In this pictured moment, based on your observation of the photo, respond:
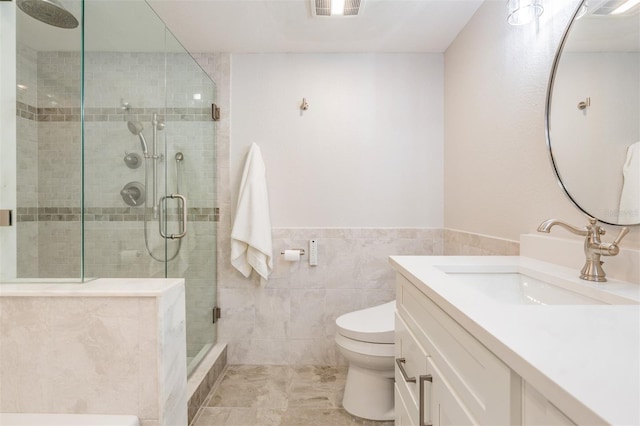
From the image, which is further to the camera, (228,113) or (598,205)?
(228,113)

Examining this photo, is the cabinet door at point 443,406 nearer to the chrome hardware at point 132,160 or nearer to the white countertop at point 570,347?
A: the white countertop at point 570,347

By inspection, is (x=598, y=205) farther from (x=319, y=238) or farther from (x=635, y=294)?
(x=319, y=238)

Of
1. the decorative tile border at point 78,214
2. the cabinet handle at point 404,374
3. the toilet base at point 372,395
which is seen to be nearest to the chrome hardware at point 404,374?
the cabinet handle at point 404,374

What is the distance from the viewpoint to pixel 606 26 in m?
0.99

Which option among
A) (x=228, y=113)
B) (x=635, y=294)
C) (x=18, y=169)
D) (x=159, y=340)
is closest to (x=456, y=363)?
(x=635, y=294)

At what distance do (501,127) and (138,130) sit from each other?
5.75 ft

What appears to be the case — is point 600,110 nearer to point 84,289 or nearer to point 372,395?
point 372,395

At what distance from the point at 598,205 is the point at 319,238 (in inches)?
64.1

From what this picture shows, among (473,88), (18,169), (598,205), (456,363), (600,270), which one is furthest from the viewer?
(473,88)

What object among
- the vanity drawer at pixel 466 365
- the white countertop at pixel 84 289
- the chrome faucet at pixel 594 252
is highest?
the chrome faucet at pixel 594 252

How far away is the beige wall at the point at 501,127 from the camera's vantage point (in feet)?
4.23

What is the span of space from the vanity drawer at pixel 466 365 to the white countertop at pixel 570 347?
4 cm

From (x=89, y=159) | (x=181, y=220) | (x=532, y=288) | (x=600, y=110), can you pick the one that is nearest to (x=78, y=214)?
(x=89, y=159)

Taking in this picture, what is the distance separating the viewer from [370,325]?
1813 millimetres
